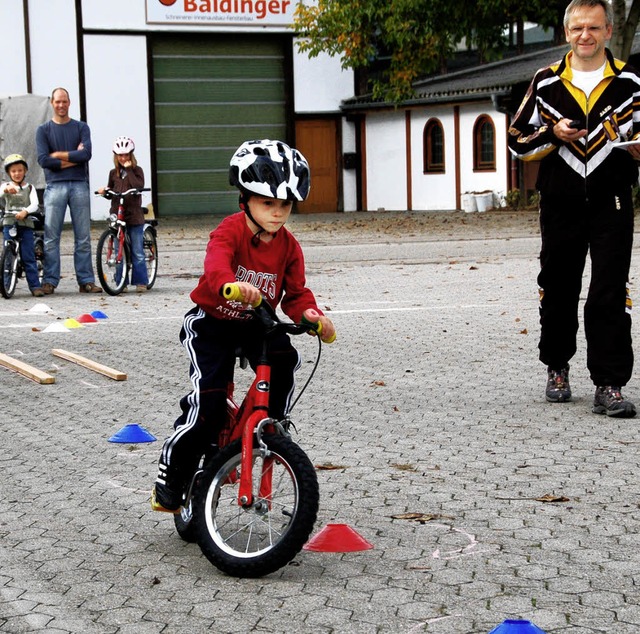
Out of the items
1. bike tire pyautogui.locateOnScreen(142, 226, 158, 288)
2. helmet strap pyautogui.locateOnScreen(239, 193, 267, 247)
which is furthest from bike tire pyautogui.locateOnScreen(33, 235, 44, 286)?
helmet strap pyautogui.locateOnScreen(239, 193, 267, 247)

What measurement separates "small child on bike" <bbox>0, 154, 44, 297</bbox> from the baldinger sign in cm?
2369

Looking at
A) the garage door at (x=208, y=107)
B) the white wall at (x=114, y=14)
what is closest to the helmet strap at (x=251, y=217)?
the white wall at (x=114, y=14)

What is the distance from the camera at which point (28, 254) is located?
606 inches

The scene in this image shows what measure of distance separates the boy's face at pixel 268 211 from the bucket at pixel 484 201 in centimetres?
3269

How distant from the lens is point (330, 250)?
76.7ft

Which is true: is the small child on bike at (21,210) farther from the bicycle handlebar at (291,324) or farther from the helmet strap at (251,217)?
the bicycle handlebar at (291,324)

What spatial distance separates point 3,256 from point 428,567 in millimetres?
11066

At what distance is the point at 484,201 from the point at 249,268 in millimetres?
32725

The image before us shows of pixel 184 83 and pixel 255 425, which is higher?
pixel 184 83

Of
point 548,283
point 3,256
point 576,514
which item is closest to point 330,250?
point 3,256

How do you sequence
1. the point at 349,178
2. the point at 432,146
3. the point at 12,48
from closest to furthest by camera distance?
the point at 12,48
the point at 432,146
the point at 349,178

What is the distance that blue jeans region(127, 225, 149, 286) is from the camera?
615 inches

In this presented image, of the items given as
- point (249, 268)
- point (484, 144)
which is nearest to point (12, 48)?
point (484, 144)

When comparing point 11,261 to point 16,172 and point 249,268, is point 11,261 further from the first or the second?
point 249,268
